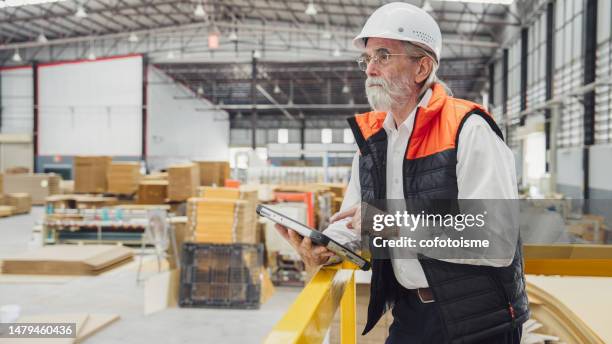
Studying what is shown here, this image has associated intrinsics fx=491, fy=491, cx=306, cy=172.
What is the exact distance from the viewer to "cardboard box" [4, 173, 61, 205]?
19578 mm

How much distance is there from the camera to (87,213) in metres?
10.9

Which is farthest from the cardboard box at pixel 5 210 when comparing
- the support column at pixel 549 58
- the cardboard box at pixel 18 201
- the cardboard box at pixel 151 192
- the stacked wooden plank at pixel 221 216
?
the support column at pixel 549 58

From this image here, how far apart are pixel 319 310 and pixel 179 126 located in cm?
2881

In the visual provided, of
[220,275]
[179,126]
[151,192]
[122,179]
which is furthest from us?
[179,126]

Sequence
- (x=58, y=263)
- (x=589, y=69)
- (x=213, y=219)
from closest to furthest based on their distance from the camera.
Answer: (x=213, y=219), (x=58, y=263), (x=589, y=69)

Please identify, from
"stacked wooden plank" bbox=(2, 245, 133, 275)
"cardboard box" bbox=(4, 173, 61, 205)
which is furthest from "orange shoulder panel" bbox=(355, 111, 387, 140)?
"cardboard box" bbox=(4, 173, 61, 205)

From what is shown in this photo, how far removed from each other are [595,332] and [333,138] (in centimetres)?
3602

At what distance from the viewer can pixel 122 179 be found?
43.4ft

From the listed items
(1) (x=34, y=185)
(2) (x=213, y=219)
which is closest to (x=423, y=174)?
(2) (x=213, y=219)

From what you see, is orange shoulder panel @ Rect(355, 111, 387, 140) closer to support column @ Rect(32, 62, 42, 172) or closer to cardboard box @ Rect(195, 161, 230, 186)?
cardboard box @ Rect(195, 161, 230, 186)

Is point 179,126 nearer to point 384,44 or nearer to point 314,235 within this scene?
point 384,44

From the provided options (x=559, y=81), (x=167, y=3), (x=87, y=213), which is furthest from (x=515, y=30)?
(x=87, y=213)

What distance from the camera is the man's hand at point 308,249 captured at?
5.68ft

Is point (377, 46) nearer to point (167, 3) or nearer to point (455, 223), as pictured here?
point (455, 223)
